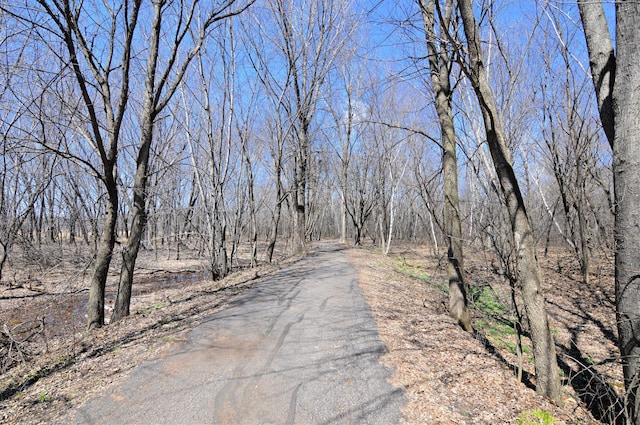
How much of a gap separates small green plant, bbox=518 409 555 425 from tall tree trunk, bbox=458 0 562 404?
372mm

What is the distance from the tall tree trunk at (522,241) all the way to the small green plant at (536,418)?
37 centimetres

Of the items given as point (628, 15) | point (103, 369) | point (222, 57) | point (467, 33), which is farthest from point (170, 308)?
point (222, 57)

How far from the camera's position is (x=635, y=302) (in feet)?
9.30

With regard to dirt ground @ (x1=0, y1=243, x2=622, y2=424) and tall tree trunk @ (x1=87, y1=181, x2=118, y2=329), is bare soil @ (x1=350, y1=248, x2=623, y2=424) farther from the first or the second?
tall tree trunk @ (x1=87, y1=181, x2=118, y2=329)

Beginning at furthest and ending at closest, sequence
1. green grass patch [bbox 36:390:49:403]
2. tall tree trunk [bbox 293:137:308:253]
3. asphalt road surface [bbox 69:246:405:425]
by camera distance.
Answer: tall tree trunk [bbox 293:137:308:253], green grass patch [bbox 36:390:49:403], asphalt road surface [bbox 69:246:405:425]

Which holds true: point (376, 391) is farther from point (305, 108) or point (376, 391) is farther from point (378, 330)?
point (305, 108)

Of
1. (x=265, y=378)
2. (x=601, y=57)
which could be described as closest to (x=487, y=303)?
(x=601, y=57)

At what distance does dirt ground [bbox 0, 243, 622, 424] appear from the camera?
3.31 m

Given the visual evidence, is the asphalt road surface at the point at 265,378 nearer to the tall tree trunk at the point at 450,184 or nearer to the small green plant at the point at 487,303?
the tall tree trunk at the point at 450,184

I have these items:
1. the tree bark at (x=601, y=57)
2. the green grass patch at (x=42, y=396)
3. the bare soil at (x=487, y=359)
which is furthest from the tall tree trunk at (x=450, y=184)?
the green grass patch at (x=42, y=396)

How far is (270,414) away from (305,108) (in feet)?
47.9

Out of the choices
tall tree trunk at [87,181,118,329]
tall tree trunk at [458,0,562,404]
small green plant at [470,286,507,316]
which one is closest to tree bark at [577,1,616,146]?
tall tree trunk at [458,0,562,404]

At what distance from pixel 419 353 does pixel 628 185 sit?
9.73 ft

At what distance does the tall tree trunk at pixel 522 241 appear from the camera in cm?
351
